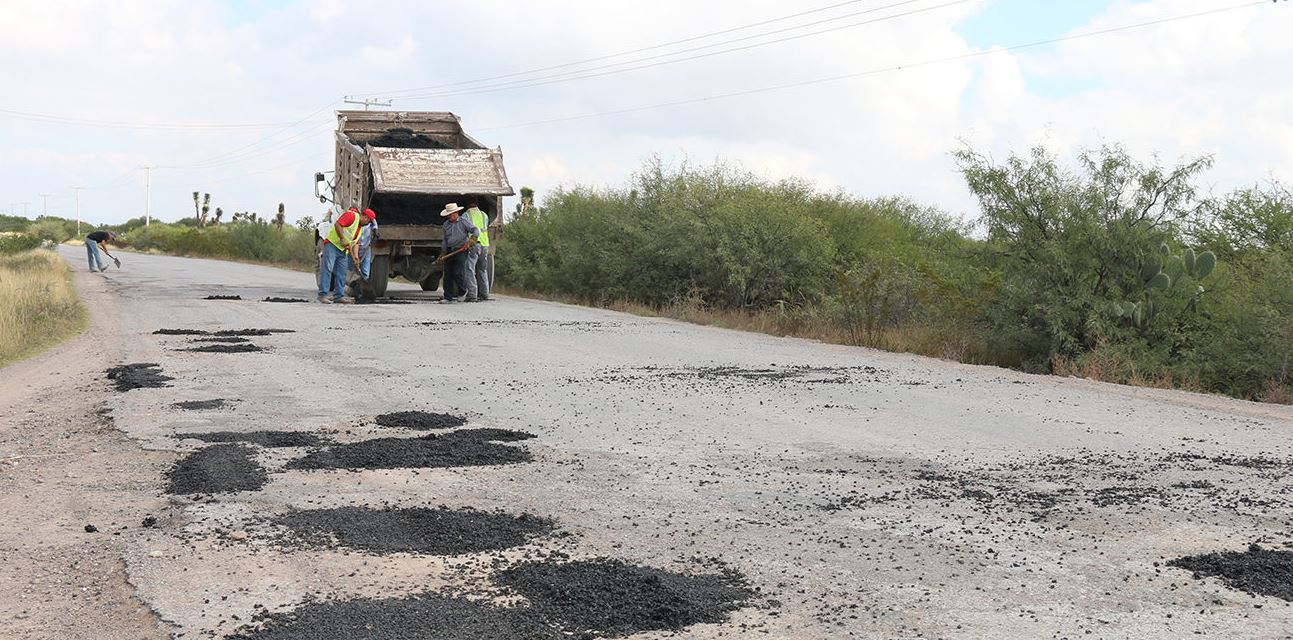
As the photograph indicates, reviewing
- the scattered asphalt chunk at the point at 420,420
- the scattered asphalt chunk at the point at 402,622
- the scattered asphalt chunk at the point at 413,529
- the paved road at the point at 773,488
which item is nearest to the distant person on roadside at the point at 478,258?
the paved road at the point at 773,488

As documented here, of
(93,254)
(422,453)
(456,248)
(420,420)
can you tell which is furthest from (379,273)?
(93,254)

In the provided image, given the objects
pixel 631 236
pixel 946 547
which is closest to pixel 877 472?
pixel 946 547

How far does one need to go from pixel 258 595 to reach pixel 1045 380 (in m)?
9.02

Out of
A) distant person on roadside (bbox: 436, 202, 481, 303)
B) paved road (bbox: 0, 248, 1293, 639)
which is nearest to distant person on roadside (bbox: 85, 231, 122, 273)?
distant person on roadside (bbox: 436, 202, 481, 303)

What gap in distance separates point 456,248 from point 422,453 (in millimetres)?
15224

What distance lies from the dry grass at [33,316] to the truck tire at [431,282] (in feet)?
22.4

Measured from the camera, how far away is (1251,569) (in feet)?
16.2

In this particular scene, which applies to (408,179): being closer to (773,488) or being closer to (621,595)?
(773,488)

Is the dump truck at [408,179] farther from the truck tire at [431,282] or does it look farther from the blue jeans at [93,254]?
the blue jeans at [93,254]

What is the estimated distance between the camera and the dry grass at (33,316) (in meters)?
13.7

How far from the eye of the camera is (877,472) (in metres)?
6.96

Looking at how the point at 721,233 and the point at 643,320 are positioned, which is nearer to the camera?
the point at 643,320

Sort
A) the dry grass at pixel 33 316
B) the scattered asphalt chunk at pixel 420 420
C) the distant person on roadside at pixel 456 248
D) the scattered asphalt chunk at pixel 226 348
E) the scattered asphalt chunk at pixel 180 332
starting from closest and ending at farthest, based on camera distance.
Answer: the scattered asphalt chunk at pixel 420 420 → the scattered asphalt chunk at pixel 226 348 → the dry grass at pixel 33 316 → the scattered asphalt chunk at pixel 180 332 → the distant person on roadside at pixel 456 248

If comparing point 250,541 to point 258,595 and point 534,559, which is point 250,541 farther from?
point 534,559
